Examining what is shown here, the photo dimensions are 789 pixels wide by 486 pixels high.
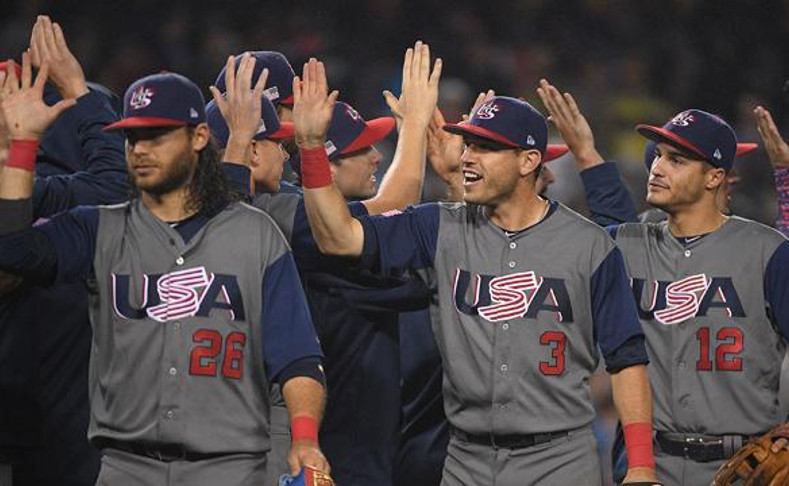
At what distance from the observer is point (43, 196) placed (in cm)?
480

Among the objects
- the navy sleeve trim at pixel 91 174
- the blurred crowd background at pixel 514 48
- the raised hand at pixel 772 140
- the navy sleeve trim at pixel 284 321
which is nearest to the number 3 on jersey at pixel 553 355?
the navy sleeve trim at pixel 284 321

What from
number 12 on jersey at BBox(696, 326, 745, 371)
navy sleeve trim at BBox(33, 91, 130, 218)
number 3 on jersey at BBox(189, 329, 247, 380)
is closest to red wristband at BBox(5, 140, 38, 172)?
navy sleeve trim at BBox(33, 91, 130, 218)

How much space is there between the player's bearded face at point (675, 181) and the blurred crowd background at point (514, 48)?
14.4 feet

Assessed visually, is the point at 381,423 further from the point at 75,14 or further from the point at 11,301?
the point at 75,14

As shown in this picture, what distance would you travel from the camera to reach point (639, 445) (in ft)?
15.7

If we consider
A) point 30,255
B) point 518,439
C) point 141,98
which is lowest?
point 518,439

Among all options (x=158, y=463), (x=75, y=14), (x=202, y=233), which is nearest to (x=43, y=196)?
(x=202, y=233)

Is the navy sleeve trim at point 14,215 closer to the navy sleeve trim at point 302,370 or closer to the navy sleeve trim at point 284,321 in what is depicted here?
the navy sleeve trim at point 284,321

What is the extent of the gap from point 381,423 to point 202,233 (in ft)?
4.81

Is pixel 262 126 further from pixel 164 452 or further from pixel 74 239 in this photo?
pixel 164 452

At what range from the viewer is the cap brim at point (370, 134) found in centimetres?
569

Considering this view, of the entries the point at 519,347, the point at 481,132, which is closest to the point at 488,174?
the point at 481,132

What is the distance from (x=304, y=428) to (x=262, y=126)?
1368mm

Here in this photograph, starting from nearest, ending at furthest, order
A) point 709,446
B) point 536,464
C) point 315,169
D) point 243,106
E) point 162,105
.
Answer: point 162,105 < point 315,169 < point 536,464 < point 243,106 < point 709,446
